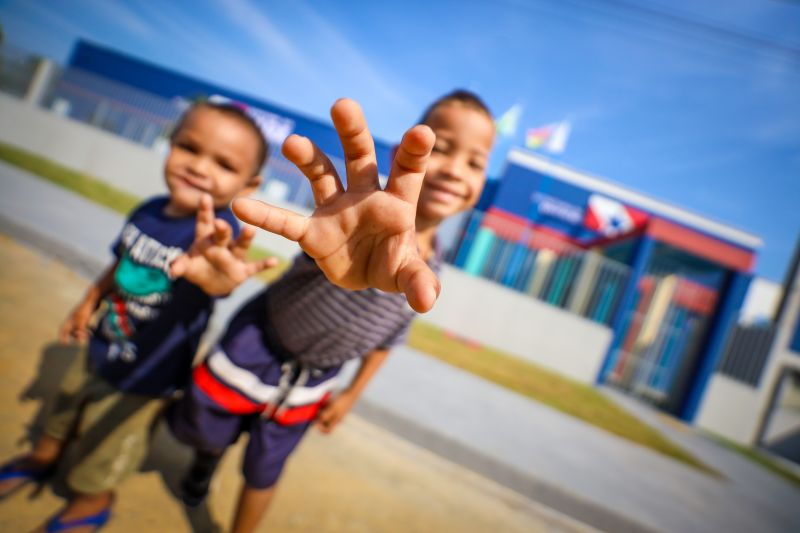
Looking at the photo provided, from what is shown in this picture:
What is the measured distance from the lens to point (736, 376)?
10.4 m

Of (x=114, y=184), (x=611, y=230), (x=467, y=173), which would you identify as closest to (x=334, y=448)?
(x=467, y=173)

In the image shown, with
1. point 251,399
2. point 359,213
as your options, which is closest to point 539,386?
point 251,399

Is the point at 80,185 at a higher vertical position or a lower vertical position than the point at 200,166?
lower

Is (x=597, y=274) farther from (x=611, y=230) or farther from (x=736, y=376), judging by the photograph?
(x=736, y=376)

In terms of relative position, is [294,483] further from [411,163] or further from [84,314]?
[411,163]

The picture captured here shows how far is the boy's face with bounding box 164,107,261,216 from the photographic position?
1084 millimetres

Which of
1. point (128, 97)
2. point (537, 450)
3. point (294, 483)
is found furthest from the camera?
point (128, 97)

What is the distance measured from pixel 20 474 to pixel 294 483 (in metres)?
0.85

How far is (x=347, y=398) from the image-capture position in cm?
129

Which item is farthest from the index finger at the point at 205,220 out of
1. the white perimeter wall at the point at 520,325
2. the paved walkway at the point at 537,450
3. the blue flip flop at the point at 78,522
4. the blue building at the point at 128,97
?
the white perimeter wall at the point at 520,325

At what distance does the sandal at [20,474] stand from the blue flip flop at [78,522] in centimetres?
17

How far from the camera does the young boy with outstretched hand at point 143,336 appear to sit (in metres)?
1.08

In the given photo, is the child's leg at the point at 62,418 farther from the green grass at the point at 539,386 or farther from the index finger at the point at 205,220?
the green grass at the point at 539,386

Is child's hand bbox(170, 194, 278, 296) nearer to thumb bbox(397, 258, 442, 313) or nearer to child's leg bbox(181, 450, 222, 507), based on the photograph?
thumb bbox(397, 258, 442, 313)
